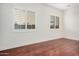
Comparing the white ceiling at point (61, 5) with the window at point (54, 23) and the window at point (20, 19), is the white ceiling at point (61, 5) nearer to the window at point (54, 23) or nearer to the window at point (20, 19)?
the window at point (54, 23)

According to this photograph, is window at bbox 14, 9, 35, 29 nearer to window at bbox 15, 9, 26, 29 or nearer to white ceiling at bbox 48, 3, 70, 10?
window at bbox 15, 9, 26, 29

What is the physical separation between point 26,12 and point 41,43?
1.86ft

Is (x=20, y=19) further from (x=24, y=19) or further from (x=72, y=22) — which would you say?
(x=72, y=22)

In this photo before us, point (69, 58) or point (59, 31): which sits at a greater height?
point (59, 31)

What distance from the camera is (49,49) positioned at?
2.23 m

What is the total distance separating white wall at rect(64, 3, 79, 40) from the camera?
7.30ft

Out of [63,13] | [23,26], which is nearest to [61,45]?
[63,13]

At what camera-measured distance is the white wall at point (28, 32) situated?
217 centimetres

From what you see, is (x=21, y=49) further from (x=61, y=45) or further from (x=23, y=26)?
(x=61, y=45)

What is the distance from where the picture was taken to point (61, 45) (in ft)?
7.43

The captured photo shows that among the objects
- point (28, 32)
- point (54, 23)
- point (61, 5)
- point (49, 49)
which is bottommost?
point (49, 49)

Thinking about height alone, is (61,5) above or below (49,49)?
above

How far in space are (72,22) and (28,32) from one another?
752mm

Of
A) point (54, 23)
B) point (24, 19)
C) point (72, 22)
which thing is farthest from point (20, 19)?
point (72, 22)
